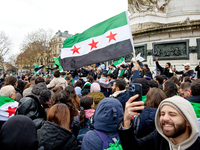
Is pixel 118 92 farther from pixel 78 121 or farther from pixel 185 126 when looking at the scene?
pixel 185 126

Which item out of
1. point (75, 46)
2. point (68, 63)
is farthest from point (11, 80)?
point (75, 46)

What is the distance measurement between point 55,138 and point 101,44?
3.32 meters

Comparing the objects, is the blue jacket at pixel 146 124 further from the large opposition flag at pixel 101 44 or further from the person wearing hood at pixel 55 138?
the large opposition flag at pixel 101 44

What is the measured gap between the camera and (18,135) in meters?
1.99

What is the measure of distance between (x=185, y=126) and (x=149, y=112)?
100 cm

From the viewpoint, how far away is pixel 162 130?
179 centimetres

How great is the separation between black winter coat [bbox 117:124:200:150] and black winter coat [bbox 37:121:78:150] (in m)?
0.85

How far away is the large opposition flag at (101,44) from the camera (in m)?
4.70

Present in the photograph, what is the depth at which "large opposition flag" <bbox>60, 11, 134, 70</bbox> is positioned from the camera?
15.4ft

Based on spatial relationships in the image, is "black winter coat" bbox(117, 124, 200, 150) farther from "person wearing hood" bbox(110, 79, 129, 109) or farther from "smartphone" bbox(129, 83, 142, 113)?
"person wearing hood" bbox(110, 79, 129, 109)

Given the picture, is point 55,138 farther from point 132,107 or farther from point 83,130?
point 132,107

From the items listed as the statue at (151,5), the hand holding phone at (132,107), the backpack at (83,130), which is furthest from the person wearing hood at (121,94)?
the statue at (151,5)

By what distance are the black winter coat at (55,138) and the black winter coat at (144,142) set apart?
2.78 ft

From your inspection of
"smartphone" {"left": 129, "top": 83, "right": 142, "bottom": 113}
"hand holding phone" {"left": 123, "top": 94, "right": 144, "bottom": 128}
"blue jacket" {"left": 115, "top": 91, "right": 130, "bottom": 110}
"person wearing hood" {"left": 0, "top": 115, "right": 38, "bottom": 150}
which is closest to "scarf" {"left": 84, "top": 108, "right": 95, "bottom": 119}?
"blue jacket" {"left": 115, "top": 91, "right": 130, "bottom": 110}
